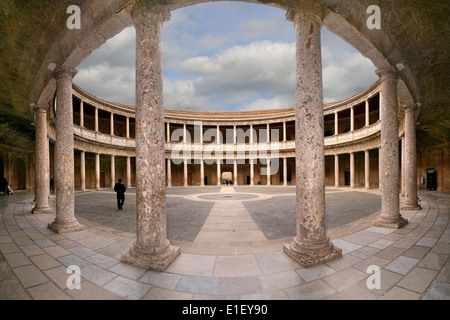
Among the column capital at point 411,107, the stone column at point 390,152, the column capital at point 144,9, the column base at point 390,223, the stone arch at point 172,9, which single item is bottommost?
the column base at point 390,223

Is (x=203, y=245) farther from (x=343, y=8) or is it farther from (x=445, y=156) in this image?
(x=445, y=156)

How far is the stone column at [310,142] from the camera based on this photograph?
3723 millimetres

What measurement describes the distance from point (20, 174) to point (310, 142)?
91.8 feet

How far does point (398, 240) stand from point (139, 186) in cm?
599

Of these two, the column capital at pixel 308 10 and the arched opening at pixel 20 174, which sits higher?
the column capital at pixel 308 10

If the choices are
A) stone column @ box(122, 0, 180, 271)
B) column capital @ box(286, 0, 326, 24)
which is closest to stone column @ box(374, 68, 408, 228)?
column capital @ box(286, 0, 326, 24)

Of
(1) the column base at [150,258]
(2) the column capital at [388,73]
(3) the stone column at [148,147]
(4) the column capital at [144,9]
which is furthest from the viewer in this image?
(2) the column capital at [388,73]

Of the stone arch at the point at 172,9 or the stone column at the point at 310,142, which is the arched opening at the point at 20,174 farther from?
the stone column at the point at 310,142

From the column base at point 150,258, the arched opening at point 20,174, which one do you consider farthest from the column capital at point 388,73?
the arched opening at point 20,174

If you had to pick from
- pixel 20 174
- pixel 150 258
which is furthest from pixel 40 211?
pixel 20 174

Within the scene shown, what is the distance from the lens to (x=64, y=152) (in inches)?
232

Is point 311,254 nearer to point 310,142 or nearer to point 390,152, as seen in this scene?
point 310,142
